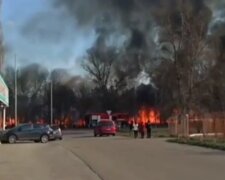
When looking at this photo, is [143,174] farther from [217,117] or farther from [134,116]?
[134,116]

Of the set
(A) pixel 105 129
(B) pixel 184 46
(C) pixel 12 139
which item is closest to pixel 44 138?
(C) pixel 12 139

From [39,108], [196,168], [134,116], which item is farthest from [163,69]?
[39,108]

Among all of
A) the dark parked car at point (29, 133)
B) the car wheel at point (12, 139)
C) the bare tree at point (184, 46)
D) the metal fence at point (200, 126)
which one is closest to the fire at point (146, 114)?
the bare tree at point (184, 46)

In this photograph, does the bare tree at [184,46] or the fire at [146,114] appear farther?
the fire at [146,114]

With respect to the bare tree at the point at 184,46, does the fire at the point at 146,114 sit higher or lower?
lower

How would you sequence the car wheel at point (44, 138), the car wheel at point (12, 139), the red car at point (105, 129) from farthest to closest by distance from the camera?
1. the red car at point (105, 129)
2. the car wheel at point (44, 138)
3. the car wheel at point (12, 139)

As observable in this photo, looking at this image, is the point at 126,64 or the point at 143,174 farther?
the point at 126,64

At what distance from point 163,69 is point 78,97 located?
63.3 m

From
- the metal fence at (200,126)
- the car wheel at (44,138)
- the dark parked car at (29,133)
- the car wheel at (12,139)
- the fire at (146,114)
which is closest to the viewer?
the metal fence at (200,126)

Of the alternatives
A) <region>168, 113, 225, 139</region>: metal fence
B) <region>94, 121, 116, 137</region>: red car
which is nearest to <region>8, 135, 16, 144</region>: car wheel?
<region>168, 113, 225, 139</region>: metal fence

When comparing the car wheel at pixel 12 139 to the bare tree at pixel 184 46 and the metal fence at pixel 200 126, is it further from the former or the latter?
the bare tree at pixel 184 46

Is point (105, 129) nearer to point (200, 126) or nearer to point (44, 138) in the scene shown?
point (200, 126)

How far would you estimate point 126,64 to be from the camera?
11306 cm

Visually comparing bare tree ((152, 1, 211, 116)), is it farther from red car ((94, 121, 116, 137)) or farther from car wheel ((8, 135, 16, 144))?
car wheel ((8, 135, 16, 144))
